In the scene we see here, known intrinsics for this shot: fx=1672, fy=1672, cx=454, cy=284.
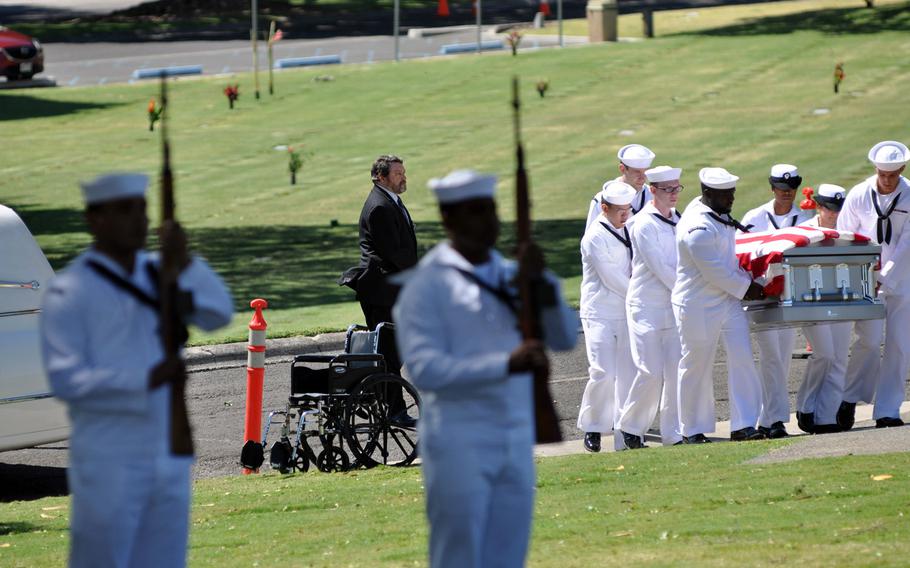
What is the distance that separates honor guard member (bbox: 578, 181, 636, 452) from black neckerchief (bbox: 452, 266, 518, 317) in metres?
6.70

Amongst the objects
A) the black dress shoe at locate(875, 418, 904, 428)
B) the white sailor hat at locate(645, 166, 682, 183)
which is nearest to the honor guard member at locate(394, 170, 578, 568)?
the white sailor hat at locate(645, 166, 682, 183)

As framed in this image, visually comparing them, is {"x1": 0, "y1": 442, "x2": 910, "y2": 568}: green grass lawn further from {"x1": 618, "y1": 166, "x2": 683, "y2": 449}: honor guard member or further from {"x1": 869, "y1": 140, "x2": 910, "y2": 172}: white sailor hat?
{"x1": 869, "y1": 140, "x2": 910, "y2": 172}: white sailor hat

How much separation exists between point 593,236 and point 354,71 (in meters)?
27.6

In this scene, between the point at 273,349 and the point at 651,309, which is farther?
the point at 273,349

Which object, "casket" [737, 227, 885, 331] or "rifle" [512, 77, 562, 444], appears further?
"casket" [737, 227, 885, 331]

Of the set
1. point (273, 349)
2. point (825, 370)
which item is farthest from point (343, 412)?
point (273, 349)

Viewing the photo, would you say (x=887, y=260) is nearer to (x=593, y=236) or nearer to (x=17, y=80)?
(x=593, y=236)

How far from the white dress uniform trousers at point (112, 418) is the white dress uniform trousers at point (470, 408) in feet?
3.00

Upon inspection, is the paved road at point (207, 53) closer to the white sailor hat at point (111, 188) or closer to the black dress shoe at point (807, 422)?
the black dress shoe at point (807, 422)

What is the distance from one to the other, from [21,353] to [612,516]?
4.61 m

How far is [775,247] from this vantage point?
40.2 ft

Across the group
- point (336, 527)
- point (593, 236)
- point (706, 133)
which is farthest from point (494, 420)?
point (706, 133)

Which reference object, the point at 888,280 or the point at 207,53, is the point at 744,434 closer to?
the point at 888,280

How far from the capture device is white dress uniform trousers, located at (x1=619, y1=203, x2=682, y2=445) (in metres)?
12.6
